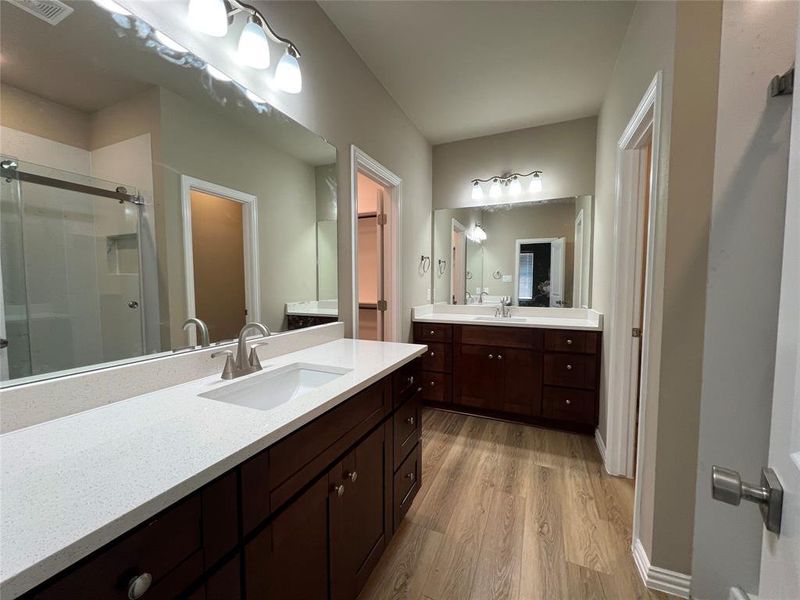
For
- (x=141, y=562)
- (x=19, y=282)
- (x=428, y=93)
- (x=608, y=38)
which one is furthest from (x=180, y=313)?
(x=608, y=38)

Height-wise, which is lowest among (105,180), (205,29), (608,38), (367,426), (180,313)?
(367,426)

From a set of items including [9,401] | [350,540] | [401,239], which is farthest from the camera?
[401,239]

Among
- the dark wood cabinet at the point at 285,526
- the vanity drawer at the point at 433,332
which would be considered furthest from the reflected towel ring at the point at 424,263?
the dark wood cabinet at the point at 285,526

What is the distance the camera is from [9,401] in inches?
28.9

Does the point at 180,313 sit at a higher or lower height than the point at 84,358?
higher

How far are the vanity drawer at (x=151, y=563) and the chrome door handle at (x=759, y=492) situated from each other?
841 millimetres

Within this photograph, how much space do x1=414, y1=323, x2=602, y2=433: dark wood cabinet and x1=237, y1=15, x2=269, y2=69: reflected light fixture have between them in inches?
85.6

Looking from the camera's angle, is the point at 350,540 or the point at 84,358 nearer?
the point at 84,358

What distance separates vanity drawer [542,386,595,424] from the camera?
94.9 inches

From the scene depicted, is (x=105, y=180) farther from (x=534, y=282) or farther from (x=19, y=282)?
(x=534, y=282)

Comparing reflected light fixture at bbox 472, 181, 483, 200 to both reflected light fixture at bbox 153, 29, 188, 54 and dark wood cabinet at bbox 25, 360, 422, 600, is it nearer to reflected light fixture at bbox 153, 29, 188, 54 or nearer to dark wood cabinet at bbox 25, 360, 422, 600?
dark wood cabinet at bbox 25, 360, 422, 600

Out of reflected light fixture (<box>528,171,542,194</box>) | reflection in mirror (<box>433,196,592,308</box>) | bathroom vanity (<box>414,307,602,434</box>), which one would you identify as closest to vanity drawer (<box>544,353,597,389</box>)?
bathroom vanity (<box>414,307,602,434</box>)

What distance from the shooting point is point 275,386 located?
1.27 metres

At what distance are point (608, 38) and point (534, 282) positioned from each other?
177 cm
